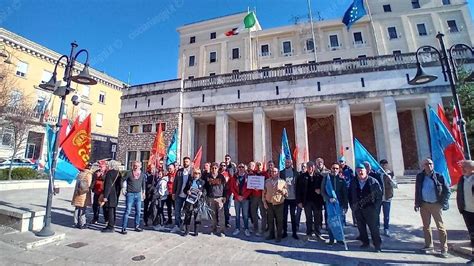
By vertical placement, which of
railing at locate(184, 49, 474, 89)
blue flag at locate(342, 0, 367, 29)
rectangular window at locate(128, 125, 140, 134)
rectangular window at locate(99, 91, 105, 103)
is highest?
blue flag at locate(342, 0, 367, 29)

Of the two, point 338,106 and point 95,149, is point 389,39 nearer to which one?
point 338,106

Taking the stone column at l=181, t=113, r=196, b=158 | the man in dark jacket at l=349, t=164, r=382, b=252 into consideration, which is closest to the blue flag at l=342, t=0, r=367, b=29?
the stone column at l=181, t=113, r=196, b=158

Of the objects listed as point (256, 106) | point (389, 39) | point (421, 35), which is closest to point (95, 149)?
point (256, 106)

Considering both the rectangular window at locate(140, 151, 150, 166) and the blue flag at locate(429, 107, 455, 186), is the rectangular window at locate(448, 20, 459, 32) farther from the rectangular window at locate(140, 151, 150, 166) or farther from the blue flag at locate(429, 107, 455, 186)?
the rectangular window at locate(140, 151, 150, 166)

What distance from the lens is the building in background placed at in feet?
78.4

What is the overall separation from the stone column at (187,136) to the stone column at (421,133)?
18.8 metres

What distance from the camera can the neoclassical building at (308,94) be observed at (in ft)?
58.2

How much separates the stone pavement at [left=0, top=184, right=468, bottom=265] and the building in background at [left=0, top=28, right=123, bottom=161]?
67.1 ft

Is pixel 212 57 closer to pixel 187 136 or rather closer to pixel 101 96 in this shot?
pixel 187 136

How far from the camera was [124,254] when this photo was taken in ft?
15.3

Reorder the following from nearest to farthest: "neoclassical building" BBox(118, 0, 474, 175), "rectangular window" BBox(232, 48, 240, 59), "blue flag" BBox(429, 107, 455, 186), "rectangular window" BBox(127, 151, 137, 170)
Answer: "blue flag" BBox(429, 107, 455, 186), "neoclassical building" BBox(118, 0, 474, 175), "rectangular window" BBox(127, 151, 137, 170), "rectangular window" BBox(232, 48, 240, 59)

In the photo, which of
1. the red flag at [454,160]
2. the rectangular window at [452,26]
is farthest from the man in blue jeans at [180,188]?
the rectangular window at [452,26]

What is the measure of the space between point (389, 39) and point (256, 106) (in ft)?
61.8

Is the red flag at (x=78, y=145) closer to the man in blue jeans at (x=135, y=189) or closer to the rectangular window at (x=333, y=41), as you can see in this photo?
the man in blue jeans at (x=135, y=189)
